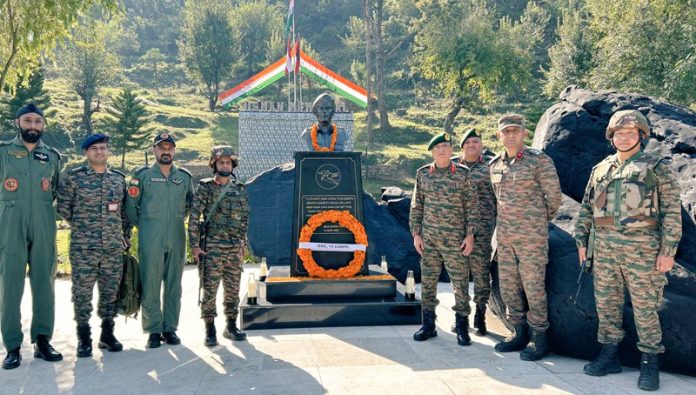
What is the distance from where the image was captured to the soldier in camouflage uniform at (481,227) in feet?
17.1

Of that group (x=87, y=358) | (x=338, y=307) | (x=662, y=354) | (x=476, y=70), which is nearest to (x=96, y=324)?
(x=87, y=358)

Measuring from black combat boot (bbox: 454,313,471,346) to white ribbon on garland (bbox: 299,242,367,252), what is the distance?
143 cm

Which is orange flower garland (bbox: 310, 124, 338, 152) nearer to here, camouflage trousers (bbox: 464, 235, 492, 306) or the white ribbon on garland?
the white ribbon on garland

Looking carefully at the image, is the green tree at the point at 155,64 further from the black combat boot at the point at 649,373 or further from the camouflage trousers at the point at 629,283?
the black combat boot at the point at 649,373

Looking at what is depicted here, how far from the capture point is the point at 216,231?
195 inches

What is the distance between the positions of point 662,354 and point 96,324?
209 inches

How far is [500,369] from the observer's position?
4238 mm

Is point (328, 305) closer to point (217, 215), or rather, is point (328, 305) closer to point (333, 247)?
point (333, 247)

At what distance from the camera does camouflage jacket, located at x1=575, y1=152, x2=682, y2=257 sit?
379 centimetres

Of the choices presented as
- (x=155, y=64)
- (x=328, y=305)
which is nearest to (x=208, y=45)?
(x=155, y=64)

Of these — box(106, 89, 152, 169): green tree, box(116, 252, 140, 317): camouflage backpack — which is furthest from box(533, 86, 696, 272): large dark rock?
box(106, 89, 152, 169): green tree

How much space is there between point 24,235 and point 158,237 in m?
1.03

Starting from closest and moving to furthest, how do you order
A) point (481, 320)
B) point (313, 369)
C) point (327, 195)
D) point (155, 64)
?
1. point (313, 369)
2. point (481, 320)
3. point (327, 195)
4. point (155, 64)

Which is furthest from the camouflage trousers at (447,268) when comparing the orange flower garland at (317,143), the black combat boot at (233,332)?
the orange flower garland at (317,143)
